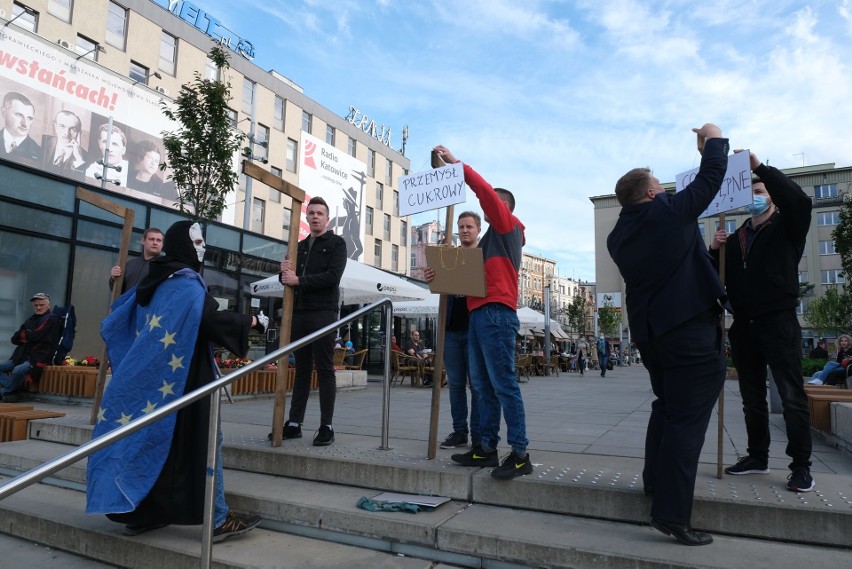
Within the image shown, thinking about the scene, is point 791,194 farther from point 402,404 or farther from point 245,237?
point 245,237

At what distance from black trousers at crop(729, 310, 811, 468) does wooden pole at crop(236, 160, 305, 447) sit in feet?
10.1

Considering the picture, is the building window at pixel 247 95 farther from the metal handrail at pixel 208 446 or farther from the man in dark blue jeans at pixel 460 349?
the metal handrail at pixel 208 446

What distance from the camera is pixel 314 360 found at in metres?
4.46

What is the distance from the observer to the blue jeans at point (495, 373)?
3.40 m

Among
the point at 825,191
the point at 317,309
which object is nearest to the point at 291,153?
the point at 317,309

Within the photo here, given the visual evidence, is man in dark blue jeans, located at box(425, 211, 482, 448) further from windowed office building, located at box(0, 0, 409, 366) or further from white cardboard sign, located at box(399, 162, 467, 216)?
windowed office building, located at box(0, 0, 409, 366)

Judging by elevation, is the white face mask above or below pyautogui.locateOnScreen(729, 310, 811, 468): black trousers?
→ above

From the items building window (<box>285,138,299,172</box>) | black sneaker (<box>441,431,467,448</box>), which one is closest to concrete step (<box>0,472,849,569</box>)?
black sneaker (<box>441,431,467,448</box>)

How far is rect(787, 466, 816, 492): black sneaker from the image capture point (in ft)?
9.52

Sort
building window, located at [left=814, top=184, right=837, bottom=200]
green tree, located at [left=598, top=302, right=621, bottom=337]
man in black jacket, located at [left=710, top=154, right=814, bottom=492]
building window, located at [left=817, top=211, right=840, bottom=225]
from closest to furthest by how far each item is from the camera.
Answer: man in black jacket, located at [left=710, top=154, right=814, bottom=492] → green tree, located at [left=598, top=302, right=621, bottom=337] → building window, located at [left=817, top=211, right=840, bottom=225] → building window, located at [left=814, top=184, right=837, bottom=200]

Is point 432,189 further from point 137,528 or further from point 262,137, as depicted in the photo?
point 262,137

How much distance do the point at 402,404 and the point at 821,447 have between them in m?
5.15

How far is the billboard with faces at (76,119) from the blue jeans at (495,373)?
71.3ft

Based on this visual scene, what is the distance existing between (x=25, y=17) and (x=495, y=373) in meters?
27.4
